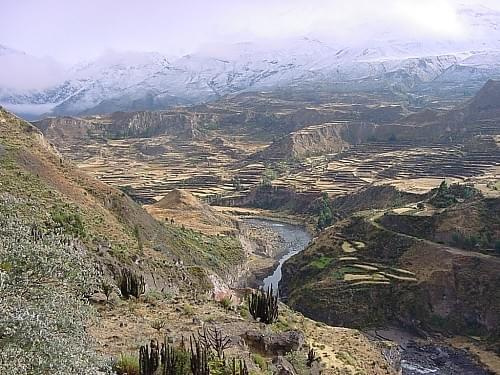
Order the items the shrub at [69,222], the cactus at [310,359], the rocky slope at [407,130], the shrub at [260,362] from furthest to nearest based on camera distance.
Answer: the rocky slope at [407,130] → the shrub at [69,222] → the cactus at [310,359] → the shrub at [260,362]

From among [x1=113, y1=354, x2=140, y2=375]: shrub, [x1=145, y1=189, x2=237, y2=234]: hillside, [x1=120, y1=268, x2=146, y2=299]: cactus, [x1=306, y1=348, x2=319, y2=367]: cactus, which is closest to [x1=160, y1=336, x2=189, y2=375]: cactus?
[x1=113, y1=354, x2=140, y2=375]: shrub

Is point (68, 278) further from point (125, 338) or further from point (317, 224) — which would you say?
point (317, 224)

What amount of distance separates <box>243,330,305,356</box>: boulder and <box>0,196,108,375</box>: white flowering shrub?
288 inches

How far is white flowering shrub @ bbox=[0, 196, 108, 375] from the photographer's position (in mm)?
8727

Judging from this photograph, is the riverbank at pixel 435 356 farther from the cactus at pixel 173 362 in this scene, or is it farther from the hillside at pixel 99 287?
the cactus at pixel 173 362

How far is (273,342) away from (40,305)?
9.86 meters

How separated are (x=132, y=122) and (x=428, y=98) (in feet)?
313

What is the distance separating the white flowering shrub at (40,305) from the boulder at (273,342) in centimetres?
731

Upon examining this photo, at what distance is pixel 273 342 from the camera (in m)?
18.5

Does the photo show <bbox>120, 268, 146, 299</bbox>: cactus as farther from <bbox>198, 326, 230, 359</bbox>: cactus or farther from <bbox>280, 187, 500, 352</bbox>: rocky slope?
<bbox>280, 187, 500, 352</bbox>: rocky slope

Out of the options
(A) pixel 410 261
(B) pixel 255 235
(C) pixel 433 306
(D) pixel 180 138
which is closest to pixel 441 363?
(C) pixel 433 306

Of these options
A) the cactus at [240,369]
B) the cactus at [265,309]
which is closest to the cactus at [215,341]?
the cactus at [240,369]

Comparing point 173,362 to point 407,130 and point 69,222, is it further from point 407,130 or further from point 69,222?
point 407,130

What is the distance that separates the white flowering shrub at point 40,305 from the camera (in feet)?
28.6
